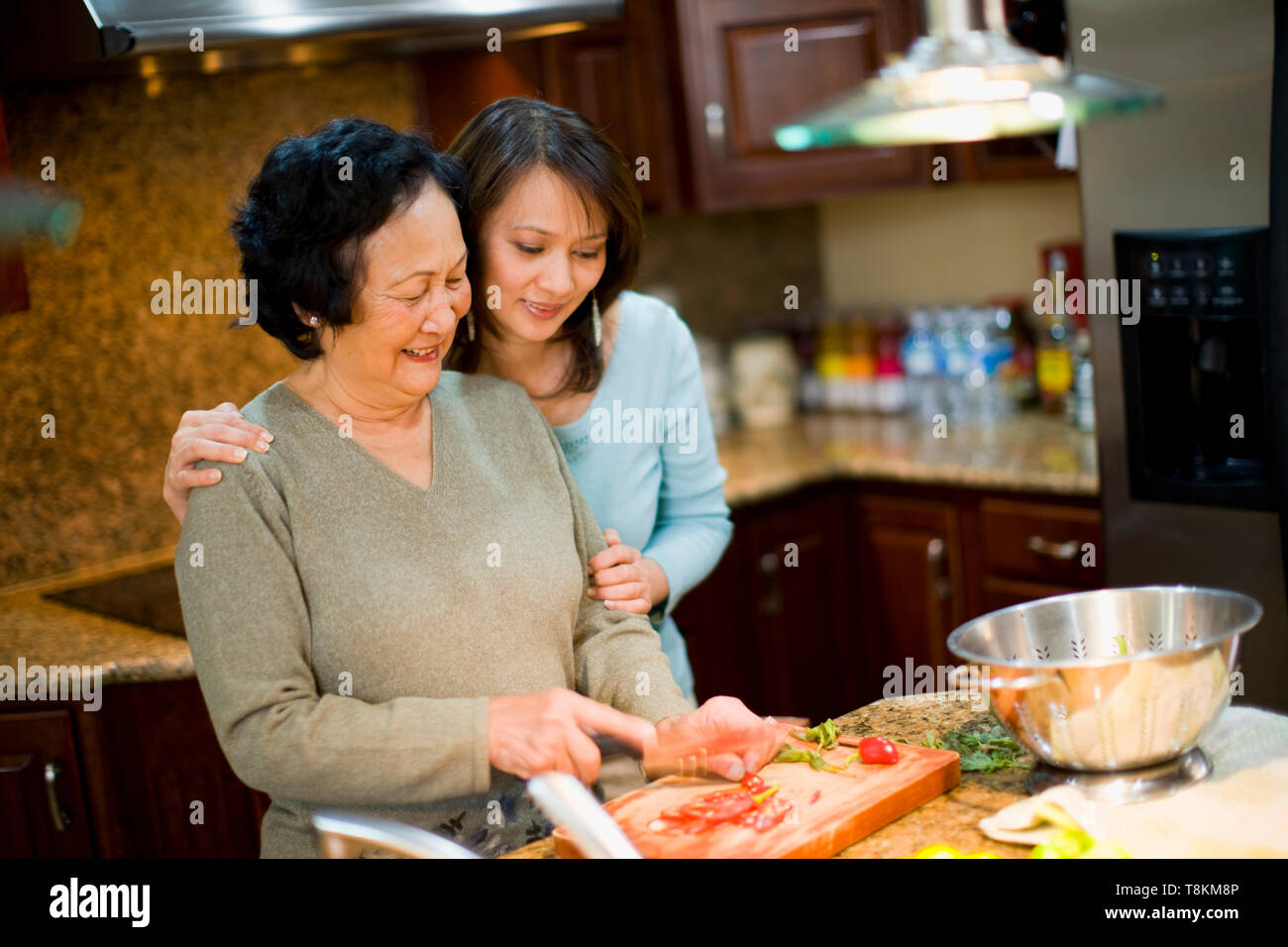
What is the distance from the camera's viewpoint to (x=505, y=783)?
1212mm

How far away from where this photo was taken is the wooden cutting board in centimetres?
99

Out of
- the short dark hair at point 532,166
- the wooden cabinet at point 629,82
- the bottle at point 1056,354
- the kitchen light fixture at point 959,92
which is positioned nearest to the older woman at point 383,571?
the short dark hair at point 532,166

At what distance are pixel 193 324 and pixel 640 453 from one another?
1.01m

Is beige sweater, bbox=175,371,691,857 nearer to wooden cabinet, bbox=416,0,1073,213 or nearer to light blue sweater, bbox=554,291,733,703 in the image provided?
light blue sweater, bbox=554,291,733,703

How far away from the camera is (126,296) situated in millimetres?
2121

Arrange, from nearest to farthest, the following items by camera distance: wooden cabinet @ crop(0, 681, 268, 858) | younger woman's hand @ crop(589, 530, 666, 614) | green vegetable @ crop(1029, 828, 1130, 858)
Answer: green vegetable @ crop(1029, 828, 1130, 858) → younger woman's hand @ crop(589, 530, 666, 614) → wooden cabinet @ crop(0, 681, 268, 858)

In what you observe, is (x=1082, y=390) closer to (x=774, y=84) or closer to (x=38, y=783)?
(x=774, y=84)

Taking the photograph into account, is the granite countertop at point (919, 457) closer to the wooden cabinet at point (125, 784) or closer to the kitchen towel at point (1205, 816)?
the wooden cabinet at point (125, 784)

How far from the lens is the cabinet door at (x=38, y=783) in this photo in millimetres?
1777

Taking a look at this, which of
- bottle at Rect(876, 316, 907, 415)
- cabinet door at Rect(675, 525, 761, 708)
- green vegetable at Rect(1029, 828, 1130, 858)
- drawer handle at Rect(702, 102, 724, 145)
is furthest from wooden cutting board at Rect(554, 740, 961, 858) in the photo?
bottle at Rect(876, 316, 907, 415)

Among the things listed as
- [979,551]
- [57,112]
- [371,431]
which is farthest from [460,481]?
[979,551]

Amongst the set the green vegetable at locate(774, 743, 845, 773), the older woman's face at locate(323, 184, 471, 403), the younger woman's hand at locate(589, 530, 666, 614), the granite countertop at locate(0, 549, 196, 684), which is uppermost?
the older woman's face at locate(323, 184, 471, 403)

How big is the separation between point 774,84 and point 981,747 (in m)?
Result: 1.75

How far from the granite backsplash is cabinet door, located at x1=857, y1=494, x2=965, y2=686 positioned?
3.63 ft
